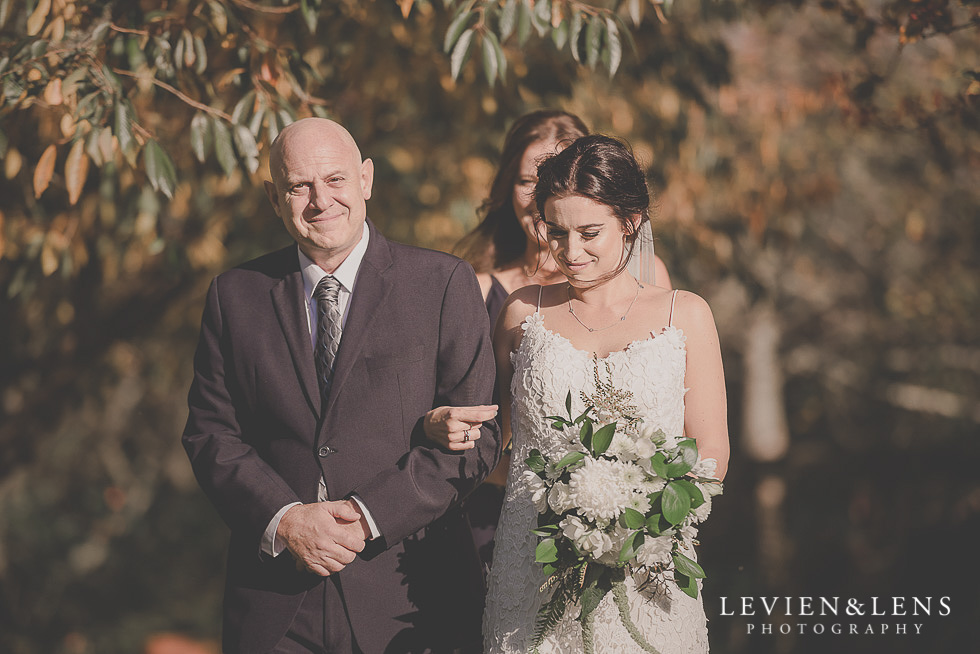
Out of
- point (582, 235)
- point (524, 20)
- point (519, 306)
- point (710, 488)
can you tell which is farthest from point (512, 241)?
point (710, 488)

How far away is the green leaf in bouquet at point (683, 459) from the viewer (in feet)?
7.72

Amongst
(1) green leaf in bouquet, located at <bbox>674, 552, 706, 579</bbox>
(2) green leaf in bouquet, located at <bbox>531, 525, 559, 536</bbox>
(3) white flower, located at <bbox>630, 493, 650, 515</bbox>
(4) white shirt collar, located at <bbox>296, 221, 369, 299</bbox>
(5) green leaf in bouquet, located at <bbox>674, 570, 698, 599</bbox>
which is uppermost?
(4) white shirt collar, located at <bbox>296, 221, 369, 299</bbox>

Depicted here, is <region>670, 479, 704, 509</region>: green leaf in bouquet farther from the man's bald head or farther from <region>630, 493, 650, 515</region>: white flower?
the man's bald head

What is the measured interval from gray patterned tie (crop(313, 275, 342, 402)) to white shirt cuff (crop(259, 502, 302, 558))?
35 cm

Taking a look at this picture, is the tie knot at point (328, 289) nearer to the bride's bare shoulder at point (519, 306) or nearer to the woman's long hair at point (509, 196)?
the bride's bare shoulder at point (519, 306)

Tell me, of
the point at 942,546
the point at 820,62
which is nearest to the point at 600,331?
the point at 820,62

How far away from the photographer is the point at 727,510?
13.9m

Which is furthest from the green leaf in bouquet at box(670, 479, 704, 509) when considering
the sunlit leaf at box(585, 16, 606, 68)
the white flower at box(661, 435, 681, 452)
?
the sunlit leaf at box(585, 16, 606, 68)

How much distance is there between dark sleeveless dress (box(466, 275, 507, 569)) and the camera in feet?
11.6

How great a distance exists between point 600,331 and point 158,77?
2.28 m

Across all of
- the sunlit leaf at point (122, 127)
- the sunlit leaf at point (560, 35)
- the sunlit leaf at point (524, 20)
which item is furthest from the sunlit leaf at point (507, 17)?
Answer: the sunlit leaf at point (122, 127)

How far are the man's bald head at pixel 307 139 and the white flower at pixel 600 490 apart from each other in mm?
1116

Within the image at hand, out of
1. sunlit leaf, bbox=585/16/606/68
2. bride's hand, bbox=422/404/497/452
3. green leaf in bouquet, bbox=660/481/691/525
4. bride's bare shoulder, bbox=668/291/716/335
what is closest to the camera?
green leaf in bouquet, bbox=660/481/691/525

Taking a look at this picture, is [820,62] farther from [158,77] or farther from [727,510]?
[727,510]
